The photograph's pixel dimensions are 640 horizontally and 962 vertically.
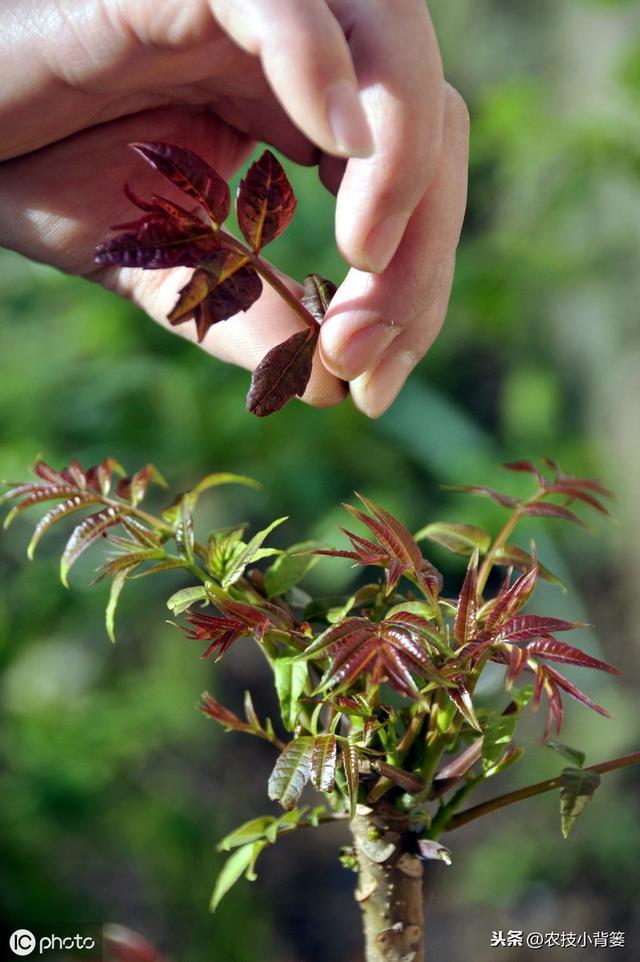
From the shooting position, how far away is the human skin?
582 millimetres

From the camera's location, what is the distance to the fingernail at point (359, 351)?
0.71 meters

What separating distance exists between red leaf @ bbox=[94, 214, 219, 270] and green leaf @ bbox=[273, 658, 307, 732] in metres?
0.25

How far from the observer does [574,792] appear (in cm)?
56

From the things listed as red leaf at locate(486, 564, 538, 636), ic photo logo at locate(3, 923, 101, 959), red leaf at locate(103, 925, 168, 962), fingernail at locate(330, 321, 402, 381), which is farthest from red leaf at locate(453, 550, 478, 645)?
ic photo logo at locate(3, 923, 101, 959)

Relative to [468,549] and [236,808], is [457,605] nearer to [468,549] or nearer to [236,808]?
[468,549]

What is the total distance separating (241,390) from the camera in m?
2.32

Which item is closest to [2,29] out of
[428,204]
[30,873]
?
[428,204]

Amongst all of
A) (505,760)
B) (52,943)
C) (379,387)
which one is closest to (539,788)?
(505,760)

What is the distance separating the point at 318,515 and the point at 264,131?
1.40 metres

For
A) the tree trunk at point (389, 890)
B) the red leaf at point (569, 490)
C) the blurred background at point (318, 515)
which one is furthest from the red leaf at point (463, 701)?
the blurred background at point (318, 515)

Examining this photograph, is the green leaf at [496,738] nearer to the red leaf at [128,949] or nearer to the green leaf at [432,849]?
the green leaf at [432,849]

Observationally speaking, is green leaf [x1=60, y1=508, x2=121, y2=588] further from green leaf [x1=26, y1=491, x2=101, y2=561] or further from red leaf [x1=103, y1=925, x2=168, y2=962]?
red leaf [x1=103, y1=925, x2=168, y2=962]

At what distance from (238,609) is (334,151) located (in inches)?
10.9

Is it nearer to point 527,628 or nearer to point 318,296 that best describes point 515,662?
point 527,628
